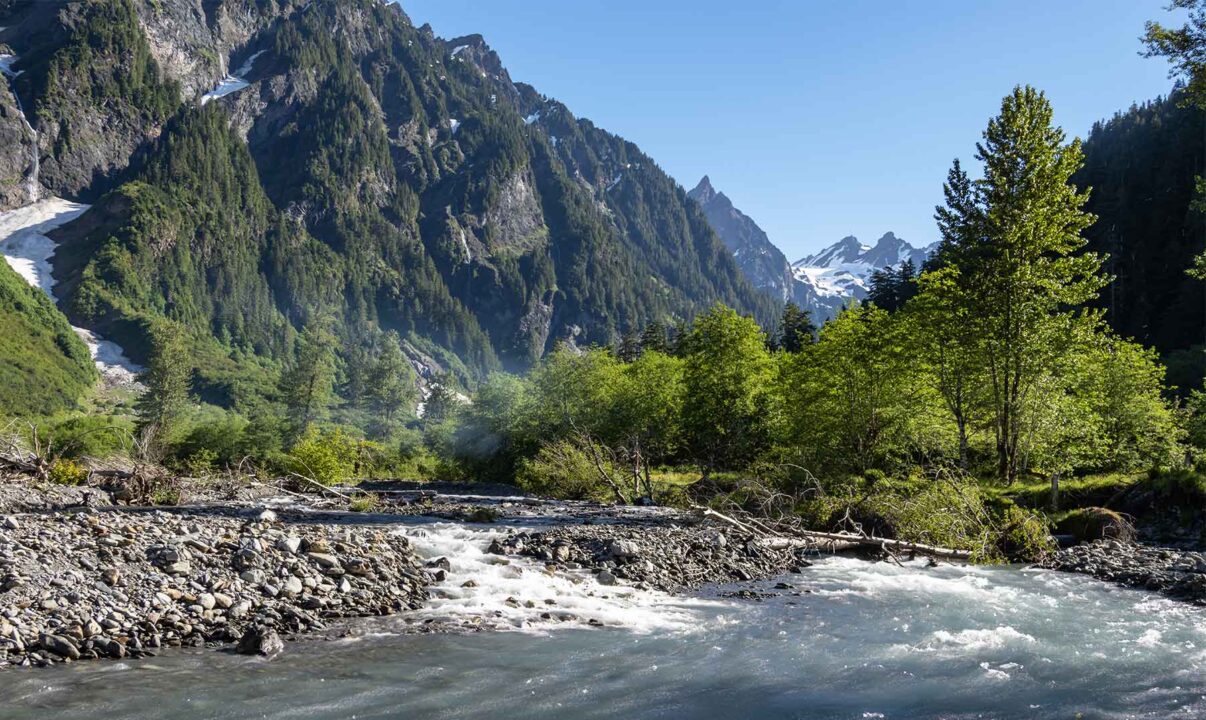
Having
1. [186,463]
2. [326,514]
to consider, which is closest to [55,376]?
[186,463]

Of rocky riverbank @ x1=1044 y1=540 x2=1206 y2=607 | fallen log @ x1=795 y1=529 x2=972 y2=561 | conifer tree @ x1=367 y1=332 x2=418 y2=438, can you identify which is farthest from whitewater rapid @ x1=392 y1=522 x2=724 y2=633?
conifer tree @ x1=367 y1=332 x2=418 y2=438

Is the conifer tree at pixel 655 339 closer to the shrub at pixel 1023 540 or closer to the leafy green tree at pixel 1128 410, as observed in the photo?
the leafy green tree at pixel 1128 410

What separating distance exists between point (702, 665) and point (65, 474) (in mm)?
28751

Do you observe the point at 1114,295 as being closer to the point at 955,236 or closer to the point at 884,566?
the point at 955,236

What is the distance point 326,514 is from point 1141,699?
23070 mm

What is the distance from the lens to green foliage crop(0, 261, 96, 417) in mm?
122062

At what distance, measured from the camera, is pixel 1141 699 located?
1009cm

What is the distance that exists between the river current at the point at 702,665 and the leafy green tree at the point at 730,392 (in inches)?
1094

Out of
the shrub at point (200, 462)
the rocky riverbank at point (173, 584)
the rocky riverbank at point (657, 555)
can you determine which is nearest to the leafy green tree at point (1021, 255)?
the rocky riverbank at point (657, 555)

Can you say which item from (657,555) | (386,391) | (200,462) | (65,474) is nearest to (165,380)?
(200,462)

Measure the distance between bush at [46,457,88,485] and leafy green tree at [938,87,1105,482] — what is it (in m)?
36.2

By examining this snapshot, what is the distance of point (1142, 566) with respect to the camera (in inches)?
725

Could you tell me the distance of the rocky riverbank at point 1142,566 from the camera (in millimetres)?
16344

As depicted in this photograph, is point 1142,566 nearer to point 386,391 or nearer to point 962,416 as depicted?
point 962,416
